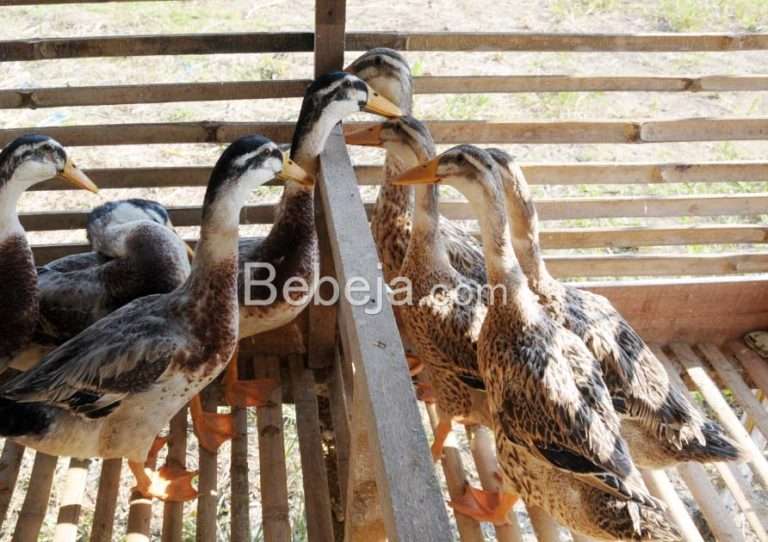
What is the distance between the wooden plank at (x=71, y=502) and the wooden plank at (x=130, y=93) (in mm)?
1333

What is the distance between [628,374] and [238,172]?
4.72 feet

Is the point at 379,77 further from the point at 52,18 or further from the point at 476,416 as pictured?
the point at 52,18

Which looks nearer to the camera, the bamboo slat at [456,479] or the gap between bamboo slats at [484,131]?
the bamboo slat at [456,479]

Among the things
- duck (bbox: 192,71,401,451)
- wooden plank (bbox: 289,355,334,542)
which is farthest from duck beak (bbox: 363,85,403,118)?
wooden plank (bbox: 289,355,334,542)

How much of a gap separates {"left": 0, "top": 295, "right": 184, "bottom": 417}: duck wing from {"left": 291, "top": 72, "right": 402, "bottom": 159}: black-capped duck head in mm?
810

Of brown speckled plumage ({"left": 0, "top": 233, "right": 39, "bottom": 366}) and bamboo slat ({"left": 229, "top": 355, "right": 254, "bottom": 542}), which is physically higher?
brown speckled plumage ({"left": 0, "top": 233, "right": 39, "bottom": 366})

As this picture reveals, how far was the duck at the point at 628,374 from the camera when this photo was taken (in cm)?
278

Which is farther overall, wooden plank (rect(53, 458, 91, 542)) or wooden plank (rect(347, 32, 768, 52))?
wooden plank (rect(347, 32, 768, 52))

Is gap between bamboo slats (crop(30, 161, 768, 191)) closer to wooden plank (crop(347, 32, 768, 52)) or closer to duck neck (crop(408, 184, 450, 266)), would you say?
wooden plank (crop(347, 32, 768, 52))

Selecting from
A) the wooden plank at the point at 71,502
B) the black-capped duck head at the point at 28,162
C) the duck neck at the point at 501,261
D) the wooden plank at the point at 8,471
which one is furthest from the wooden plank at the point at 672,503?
the black-capped duck head at the point at 28,162

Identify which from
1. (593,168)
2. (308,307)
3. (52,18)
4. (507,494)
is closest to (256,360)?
(308,307)

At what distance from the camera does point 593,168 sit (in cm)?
372

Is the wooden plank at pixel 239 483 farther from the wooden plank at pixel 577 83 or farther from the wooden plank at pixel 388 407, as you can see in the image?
the wooden plank at pixel 577 83

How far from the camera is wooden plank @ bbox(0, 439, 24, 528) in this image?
2911mm
